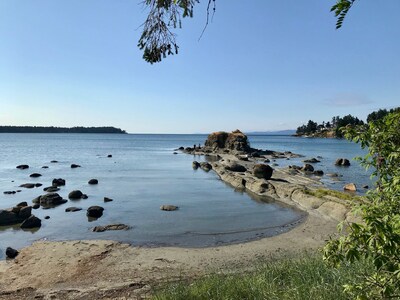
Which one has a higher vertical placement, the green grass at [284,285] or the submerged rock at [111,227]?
the green grass at [284,285]

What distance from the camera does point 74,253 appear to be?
15945 mm

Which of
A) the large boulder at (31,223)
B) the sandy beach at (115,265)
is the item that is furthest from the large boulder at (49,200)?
the sandy beach at (115,265)

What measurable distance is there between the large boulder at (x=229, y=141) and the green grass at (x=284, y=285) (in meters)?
73.6

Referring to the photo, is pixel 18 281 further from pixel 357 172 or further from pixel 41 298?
pixel 357 172

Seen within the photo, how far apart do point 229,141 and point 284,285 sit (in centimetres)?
8333

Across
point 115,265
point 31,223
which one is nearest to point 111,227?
point 31,223

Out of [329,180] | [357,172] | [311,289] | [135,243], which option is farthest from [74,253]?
[357,172]

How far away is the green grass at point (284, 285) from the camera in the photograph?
7500 millimetres

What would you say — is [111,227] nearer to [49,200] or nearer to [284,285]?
[49,200]

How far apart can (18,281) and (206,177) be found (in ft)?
106

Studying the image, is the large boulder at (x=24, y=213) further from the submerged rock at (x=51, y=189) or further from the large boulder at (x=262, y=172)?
the large boulder at (x=262, y=172)

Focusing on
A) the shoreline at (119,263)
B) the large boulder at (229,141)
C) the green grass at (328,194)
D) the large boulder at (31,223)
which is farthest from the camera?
the large boulder at (229,141)

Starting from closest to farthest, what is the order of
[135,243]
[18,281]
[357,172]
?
[18,281] < [135,243] < [357,172]

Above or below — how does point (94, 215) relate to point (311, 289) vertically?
below
